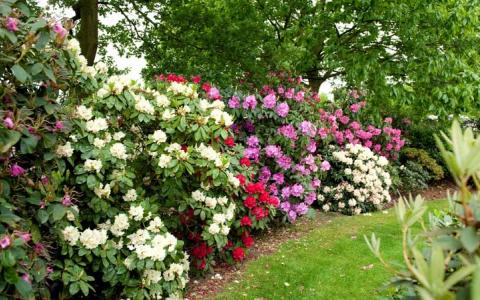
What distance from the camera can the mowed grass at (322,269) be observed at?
471cm

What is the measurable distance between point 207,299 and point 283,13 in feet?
17.6

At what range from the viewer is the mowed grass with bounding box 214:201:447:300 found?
15.4 ft

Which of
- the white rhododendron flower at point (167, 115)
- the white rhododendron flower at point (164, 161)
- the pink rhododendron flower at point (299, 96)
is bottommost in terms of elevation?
the white rhododendron flower at point (164, 161)

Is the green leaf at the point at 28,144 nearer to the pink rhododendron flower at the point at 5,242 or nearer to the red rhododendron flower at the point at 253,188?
the pink rhododendron flower at the point at 5,242

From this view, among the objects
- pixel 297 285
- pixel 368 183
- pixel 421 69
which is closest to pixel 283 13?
pixel 421 69

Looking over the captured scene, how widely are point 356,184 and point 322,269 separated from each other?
11.1 ft

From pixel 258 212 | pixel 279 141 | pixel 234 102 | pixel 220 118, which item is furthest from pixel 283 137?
pixel 220 118

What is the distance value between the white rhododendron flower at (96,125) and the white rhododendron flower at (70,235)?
82cm

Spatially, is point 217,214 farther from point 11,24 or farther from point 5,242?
point 11,24

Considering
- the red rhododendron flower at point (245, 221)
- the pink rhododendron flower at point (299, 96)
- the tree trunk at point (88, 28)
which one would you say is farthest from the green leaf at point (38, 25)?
the tree trunk at point (88, 28)

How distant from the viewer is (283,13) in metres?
8.05

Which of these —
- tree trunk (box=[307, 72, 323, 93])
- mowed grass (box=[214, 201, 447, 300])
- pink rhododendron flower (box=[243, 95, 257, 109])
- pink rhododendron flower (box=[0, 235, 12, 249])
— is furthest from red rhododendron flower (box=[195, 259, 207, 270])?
tree trunk (box=[307, 72, 323, 93])

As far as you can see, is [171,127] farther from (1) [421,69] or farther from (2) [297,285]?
(1) [421,69]

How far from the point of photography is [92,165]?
3787 millimetres
